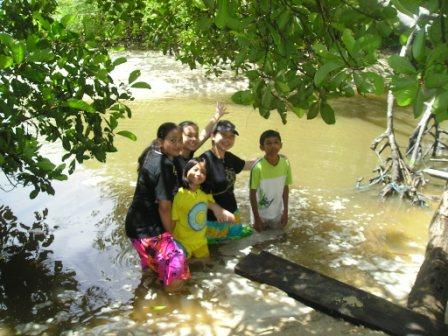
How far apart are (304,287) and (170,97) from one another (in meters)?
11.0

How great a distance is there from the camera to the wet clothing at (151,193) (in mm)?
4031

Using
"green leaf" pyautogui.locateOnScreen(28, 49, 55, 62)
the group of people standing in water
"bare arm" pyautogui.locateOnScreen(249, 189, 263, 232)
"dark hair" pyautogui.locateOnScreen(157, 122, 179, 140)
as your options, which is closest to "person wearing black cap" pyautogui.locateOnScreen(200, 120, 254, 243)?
the group of people standing in water

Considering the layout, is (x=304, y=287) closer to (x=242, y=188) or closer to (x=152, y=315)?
(x=152, y=315)

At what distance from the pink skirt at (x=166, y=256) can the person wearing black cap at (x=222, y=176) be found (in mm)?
702

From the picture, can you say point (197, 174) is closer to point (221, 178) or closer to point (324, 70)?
point (221, 178)

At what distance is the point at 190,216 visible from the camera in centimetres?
433

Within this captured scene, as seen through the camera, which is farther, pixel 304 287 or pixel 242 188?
pixel 242 188

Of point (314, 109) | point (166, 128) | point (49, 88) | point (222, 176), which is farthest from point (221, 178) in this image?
point (314, 109)

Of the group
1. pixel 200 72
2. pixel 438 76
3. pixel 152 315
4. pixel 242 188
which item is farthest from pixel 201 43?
pixel 200 72

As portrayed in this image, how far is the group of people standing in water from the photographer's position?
13.4 feet

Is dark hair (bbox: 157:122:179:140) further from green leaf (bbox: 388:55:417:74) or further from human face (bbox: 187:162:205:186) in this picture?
green leaf (bbox: 388:55:417:74)

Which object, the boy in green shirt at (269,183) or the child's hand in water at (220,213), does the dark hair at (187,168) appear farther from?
the boy in green shirt at (269,183)

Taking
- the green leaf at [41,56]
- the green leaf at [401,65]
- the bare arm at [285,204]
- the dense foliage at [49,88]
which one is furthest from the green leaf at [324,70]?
the bare arm at [285,204]

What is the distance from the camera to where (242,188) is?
7223mm
